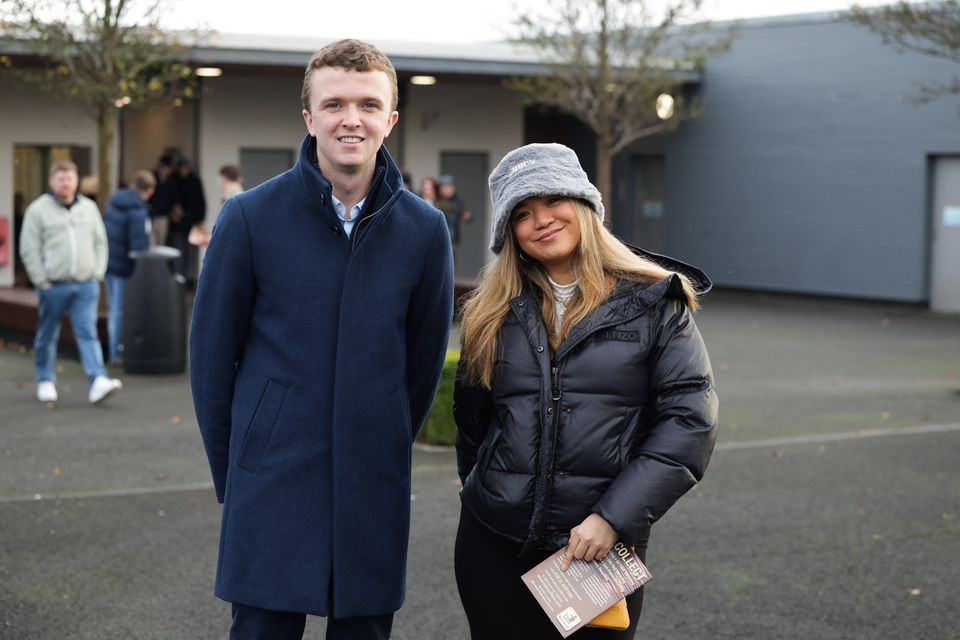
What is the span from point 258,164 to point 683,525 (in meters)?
18.8

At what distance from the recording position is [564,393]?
3.26 meters

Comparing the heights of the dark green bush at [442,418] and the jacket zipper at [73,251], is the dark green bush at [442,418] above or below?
below

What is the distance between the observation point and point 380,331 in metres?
3.43

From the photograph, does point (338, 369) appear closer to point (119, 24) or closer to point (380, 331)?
point (380, 331)

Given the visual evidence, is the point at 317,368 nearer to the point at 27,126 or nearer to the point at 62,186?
the point at 62,186

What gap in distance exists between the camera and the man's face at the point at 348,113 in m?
3.36

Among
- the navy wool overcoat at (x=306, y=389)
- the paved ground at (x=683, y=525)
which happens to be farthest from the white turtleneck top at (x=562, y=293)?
the paved ground at (x=683, y=525)

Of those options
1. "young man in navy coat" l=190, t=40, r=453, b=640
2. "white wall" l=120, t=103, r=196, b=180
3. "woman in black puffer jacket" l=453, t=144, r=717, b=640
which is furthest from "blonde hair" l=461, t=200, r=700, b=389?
"white wall" l=120, t=103, r=196, b=180

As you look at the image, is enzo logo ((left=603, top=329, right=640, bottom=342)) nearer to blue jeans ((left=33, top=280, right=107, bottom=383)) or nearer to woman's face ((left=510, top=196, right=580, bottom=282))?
woman's face ((left=510, top=196, right=580, bottom=282))

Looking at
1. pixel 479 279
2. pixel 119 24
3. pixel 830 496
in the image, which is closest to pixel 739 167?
pixel 119 24

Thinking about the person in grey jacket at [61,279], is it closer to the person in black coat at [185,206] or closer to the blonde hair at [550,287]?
the blonde hair at [550,287]

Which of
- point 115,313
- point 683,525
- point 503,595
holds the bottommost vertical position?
point 683,525

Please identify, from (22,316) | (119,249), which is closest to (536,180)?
(119,249)

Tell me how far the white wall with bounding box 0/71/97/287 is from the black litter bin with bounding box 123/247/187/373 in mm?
9224
